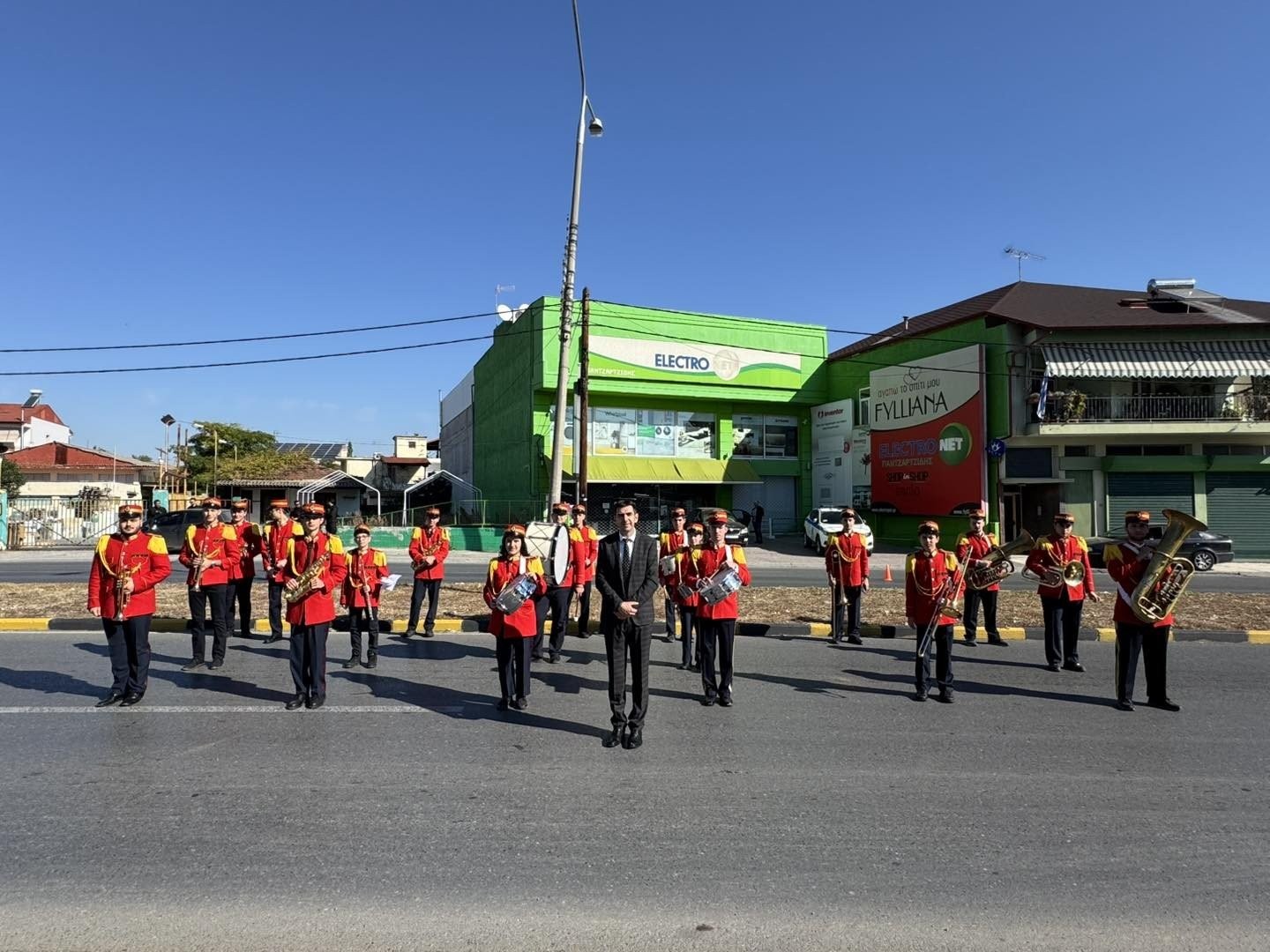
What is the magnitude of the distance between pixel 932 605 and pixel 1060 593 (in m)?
2.38

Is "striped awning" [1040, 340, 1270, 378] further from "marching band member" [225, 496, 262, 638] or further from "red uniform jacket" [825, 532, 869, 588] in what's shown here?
"marching band member" [225, 496, 262, 638]

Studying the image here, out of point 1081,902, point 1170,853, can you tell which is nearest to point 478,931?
point 1081,902

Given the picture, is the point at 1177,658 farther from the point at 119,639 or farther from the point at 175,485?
the point at 175,485

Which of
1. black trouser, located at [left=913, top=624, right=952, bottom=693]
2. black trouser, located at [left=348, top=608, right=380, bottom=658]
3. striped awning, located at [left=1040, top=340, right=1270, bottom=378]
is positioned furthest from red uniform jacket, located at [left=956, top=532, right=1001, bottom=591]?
striped awning, located at [left=1040, top=340, right=1270, bottom=378]

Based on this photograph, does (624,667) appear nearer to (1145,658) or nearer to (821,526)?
(1145,658)

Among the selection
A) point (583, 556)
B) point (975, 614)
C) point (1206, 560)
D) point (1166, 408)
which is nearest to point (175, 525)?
point (583, 556)

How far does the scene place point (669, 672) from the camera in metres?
8.21

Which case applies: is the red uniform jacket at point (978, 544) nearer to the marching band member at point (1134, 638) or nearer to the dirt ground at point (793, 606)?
the dirt ground at point (793, 606)

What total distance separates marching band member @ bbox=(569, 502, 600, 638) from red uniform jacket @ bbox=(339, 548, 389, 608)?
2.29m

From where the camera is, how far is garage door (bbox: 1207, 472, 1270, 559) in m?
25.0

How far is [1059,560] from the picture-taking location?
8602 mm

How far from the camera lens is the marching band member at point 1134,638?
22.2 feet

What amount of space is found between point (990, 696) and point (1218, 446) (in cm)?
2426

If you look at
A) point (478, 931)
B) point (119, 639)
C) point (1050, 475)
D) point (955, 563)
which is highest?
point (1050, 475)
